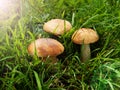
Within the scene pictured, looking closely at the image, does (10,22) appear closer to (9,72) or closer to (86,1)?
(9,72)

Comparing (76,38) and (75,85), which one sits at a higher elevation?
(76,38)

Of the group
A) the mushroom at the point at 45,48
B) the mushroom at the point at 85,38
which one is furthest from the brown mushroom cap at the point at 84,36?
the mushroom at the point at 45,48

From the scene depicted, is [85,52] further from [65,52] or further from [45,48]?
[45,48]

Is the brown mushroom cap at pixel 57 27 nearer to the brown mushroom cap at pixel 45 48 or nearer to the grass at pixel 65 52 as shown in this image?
the grass at pixel 65 52

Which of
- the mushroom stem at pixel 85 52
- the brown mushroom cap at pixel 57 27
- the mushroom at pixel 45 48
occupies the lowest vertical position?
the mushroom stem at pixel 85 52

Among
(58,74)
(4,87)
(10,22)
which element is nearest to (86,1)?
(10,22)

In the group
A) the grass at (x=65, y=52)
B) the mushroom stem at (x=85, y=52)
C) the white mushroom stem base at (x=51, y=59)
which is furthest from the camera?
the mushroom stem at (x=85, y=52)

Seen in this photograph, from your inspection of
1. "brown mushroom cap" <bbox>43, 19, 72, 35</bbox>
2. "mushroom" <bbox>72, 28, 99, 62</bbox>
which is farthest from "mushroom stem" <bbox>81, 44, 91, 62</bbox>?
"brown mushroom cap" <bbox>43, 19, 72, 35</bbox>
